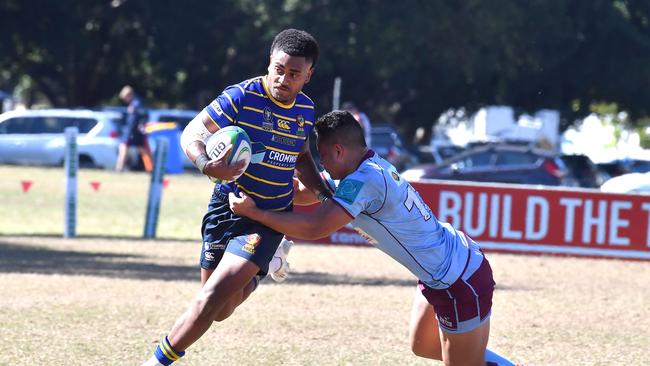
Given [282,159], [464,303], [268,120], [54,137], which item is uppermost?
[268,120]

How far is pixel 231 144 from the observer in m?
5.99

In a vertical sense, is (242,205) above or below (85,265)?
above

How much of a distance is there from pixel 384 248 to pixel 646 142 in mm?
85095

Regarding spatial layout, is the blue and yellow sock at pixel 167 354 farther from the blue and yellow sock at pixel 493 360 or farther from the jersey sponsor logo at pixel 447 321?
the blue and yellow sock at pixel 493 360

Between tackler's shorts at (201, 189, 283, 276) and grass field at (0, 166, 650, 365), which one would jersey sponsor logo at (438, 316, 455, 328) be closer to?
tackler's shorts at (201, 189, 283, 276)

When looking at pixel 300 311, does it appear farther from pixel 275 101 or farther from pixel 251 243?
pixel 275 101

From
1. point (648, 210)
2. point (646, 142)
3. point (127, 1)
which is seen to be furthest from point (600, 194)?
point (646, 142)

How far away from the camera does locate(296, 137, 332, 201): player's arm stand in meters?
6.85

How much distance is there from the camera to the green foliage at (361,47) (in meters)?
42.6

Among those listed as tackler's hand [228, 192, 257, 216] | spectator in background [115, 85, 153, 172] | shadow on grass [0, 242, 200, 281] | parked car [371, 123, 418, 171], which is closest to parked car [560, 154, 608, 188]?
parked car [371, 123, 418, 171]

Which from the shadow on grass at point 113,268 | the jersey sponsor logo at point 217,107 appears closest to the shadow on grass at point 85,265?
the shadow on grass at point 113,268

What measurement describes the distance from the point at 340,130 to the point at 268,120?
0.57 metres

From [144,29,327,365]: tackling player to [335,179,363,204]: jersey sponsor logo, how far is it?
0.68 meters

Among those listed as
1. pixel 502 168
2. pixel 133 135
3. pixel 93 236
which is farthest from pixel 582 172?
pixel 93 236
